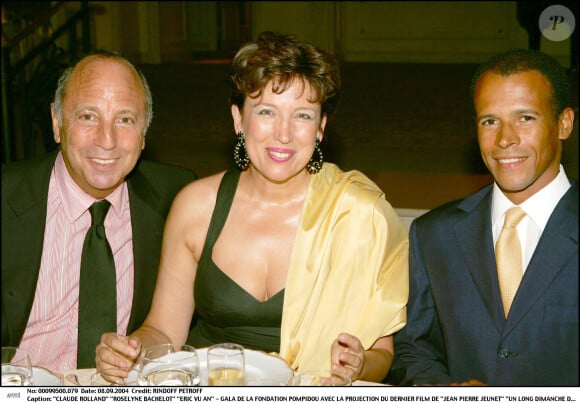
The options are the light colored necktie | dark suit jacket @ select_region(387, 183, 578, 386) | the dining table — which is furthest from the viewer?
the light colored necktie

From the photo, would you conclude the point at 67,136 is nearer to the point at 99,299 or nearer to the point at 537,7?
the point at 99,299

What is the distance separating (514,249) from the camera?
2117 millimetres

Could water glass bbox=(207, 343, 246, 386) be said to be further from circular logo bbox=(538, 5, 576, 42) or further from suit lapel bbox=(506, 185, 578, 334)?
circular logo bbox=(538, 5, 576, 42)

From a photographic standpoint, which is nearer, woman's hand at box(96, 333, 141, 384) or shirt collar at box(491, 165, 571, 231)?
woman's hand at box(96, 333, 141, 384)

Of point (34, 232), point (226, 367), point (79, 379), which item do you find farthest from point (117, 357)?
point (34, 232)

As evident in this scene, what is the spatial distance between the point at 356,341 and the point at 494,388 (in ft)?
Result: 1.17

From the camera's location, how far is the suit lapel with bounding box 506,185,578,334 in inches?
78.0

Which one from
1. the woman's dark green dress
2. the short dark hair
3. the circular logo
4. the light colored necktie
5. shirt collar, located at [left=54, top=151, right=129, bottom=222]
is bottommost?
the woman's dark green dress

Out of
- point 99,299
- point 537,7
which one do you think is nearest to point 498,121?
point 99,299

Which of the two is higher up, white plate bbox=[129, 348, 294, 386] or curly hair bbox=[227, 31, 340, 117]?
curly hair bbox=[227, 31, 340, 117]

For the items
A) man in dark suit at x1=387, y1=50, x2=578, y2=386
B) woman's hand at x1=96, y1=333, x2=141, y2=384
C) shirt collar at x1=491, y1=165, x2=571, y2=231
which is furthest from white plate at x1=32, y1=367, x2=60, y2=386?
shirt collar at x1=491, y1=165, x2=571, y2=231

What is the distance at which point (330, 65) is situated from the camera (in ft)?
7.81

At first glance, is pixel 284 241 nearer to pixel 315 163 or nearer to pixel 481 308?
pixel 315 163

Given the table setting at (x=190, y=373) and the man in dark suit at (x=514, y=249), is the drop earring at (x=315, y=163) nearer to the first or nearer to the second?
the man in dark suit at (x=514, y=249)
